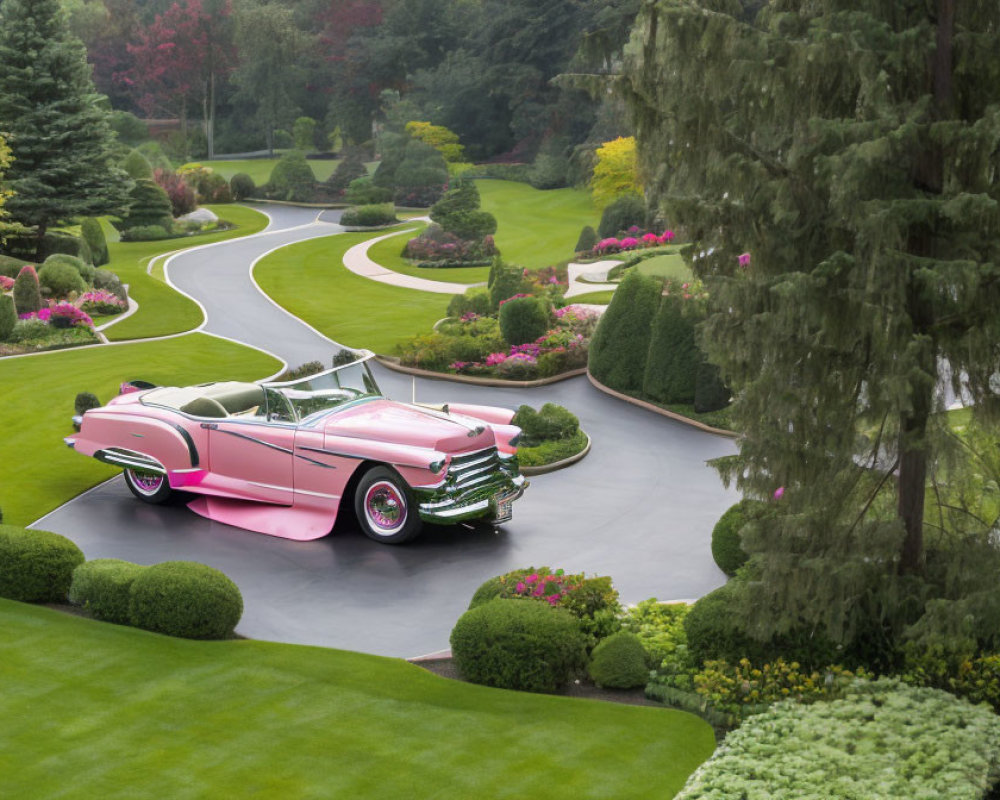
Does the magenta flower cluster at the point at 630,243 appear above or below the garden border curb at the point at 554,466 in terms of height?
above

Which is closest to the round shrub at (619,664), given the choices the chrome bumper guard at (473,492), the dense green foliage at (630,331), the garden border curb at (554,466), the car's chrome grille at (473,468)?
the chrome bumper guard at (473,492)

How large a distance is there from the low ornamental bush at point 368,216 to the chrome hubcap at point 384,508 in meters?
43.3

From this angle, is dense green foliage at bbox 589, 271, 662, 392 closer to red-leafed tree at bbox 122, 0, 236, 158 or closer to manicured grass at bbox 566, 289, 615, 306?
manicured grass at bbox 566, 289, 615, 306

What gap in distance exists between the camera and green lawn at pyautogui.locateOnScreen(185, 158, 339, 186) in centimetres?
7919

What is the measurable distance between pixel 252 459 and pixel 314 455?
1088 mm

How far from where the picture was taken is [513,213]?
60656mm

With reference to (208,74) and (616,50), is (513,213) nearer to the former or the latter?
(208,74)

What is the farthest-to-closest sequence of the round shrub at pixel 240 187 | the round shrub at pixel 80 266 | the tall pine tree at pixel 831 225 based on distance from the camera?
1. the round shrub at pixel 240 187
2. the round shrub at pixel 80 266
3. the tall pine tree at pixel 831 225

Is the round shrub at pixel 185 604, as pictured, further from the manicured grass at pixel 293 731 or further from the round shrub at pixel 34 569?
the round shrub at pixel 34 569

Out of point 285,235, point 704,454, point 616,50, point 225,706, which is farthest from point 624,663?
point 285,235

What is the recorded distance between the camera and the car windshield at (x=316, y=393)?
1630 centimetres

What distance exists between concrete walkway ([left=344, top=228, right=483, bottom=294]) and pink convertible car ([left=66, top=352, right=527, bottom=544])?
2144 centimetres

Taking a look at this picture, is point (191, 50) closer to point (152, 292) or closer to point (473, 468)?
point (152, 292)

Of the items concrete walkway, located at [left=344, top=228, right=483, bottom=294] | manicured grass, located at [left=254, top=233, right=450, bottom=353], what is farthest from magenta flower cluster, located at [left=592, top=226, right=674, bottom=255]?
manicured grass, located at [left=254, top=233, right=450, bottom=353]
